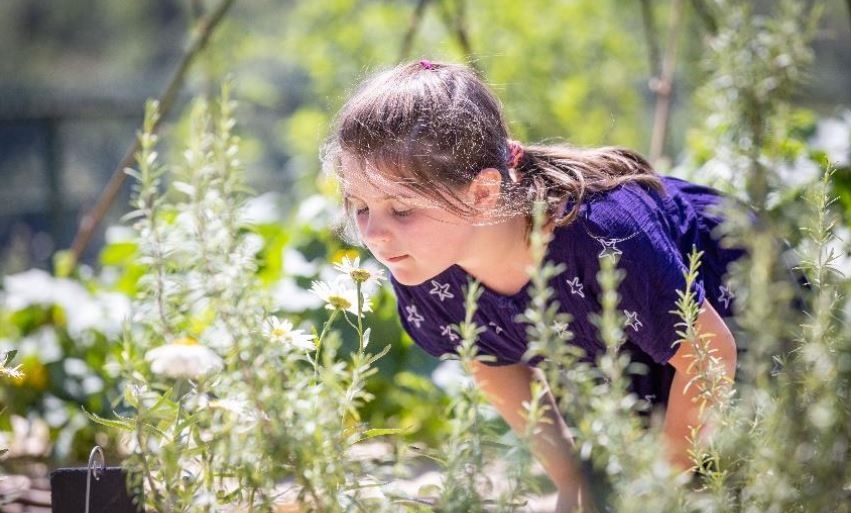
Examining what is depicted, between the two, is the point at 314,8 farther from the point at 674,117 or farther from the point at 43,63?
the point at 43,63

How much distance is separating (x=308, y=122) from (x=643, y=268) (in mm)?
3291

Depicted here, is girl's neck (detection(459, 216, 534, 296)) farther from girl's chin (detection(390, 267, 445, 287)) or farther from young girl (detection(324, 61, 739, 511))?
girl's chin (detection(390, 267, 445, 287))

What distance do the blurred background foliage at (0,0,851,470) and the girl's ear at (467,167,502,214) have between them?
1.13 feet

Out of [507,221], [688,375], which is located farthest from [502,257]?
[688,375]

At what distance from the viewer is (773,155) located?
3.98 ft

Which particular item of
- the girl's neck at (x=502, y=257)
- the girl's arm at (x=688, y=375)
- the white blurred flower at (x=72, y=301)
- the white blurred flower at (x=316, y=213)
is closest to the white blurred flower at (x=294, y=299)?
the white blurred flower at (x=316, y=213)

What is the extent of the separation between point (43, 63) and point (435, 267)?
375 inches

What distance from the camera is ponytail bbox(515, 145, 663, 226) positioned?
155 centimetres

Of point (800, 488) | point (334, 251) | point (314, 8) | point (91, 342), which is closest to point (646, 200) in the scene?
point (800, 488)

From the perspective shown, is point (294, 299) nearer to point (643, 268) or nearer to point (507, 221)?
point (507, 221)

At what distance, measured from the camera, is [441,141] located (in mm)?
1458

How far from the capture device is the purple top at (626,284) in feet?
4.78

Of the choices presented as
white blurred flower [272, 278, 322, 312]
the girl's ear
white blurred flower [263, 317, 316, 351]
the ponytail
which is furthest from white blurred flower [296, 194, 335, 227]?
white blurred flower [263, 317, 316, 351]

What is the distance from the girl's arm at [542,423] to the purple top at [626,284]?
0.03 meters
